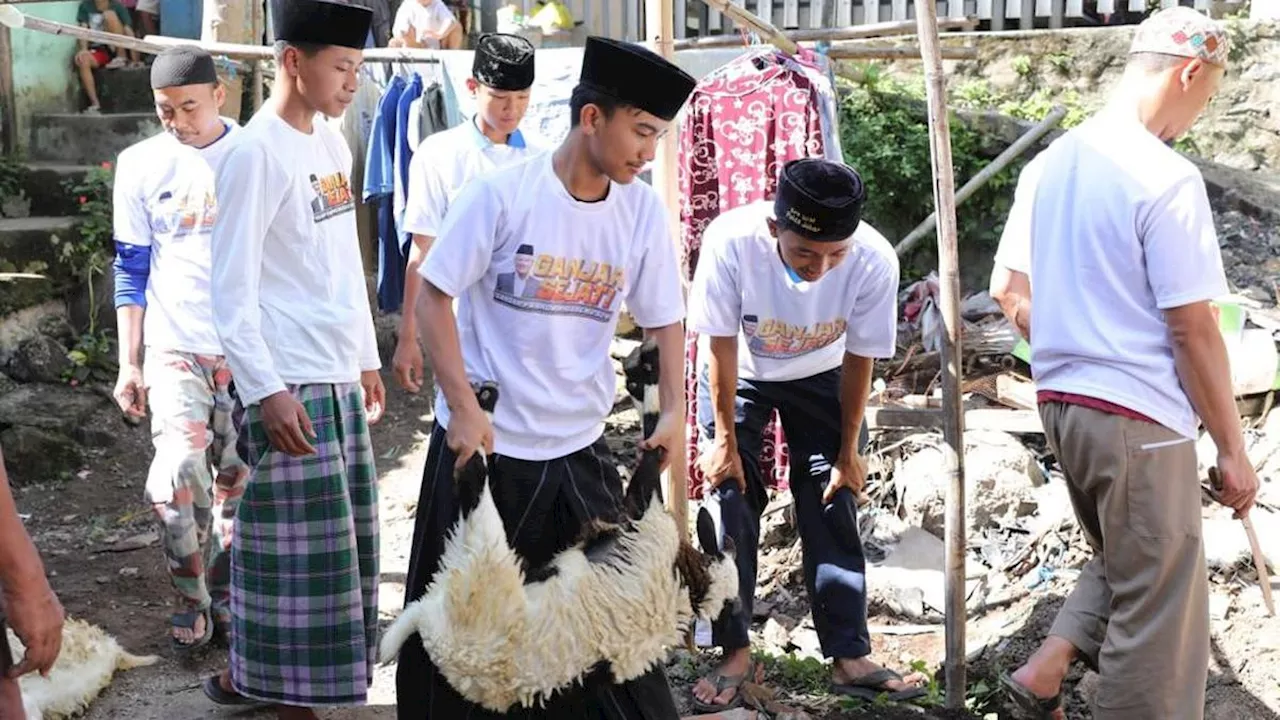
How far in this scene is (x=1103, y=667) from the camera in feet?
12.6

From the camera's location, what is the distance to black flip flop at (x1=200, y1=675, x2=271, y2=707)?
4.30m

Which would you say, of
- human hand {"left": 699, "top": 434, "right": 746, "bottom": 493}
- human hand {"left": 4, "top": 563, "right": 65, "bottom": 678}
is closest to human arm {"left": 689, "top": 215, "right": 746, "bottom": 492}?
human hand {"left": 699, "top": 434, "right": 746, "bottom": 493}

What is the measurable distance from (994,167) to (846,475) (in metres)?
4.41

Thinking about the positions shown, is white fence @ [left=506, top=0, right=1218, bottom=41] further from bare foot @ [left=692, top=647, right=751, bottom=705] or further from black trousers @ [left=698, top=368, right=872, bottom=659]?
bare foot @ [left=692, top=647, right=751, bottom=705]

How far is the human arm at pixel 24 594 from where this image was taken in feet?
7.54

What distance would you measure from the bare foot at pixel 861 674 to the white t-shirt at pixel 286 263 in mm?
1970

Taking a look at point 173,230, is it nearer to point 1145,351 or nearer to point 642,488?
point 642,488

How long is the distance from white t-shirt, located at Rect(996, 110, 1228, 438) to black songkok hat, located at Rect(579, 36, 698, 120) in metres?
1.21

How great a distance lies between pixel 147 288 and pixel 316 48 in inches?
63.3

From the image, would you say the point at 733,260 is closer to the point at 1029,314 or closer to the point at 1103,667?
the point at 1029,314

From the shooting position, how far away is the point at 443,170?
5.32 meters

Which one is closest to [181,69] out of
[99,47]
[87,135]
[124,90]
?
[87,135]

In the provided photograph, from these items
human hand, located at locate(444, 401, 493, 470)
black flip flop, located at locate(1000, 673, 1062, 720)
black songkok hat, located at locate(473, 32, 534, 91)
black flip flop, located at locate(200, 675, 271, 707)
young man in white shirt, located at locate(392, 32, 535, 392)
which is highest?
black songkok hat, located at locate(473, 32, 534, 91)

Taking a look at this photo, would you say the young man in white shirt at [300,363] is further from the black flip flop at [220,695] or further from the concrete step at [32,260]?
the concrete step at [32,260]
